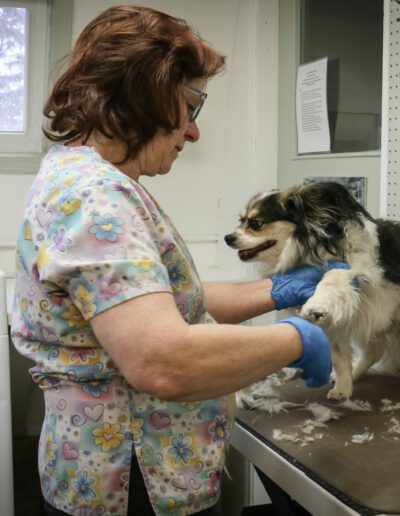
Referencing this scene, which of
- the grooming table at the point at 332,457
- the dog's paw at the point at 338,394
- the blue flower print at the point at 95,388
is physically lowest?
the grooming table at the point at 332,457

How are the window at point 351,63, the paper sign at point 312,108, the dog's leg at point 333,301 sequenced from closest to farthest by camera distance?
the dog's leg at point 333,301, the window at point 351,63, the paper sign at point 312,108

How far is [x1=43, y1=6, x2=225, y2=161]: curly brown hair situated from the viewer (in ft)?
2.88

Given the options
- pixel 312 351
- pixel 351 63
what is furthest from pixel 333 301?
pixel 351 63

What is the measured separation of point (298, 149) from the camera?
2.25m

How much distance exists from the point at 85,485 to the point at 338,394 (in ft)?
Answer: 2.63

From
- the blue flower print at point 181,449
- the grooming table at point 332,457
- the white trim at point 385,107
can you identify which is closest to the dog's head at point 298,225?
the white trim at point 385,107

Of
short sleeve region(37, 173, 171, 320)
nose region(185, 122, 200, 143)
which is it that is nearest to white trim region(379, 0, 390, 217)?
nose region(185, 122, 200, 143)

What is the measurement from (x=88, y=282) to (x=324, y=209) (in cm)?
95

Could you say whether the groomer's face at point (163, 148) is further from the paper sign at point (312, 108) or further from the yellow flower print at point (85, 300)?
the paper sign at point (312, 108)

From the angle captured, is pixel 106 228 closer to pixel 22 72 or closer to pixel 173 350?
pixel 173 350

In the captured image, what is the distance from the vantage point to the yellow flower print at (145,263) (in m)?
0.75

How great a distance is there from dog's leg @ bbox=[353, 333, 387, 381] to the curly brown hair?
106 centimetres

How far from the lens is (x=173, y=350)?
0.73m

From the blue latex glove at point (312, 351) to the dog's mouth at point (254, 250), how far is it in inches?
29.4
